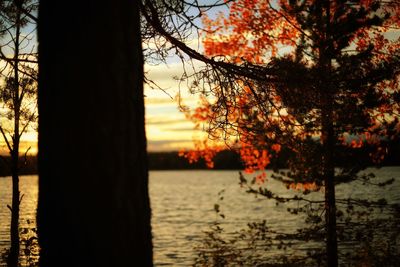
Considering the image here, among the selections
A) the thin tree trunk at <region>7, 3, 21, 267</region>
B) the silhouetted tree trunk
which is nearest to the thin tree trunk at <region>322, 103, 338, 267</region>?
the thin tree trunk at <region>7, 3, 21, 267</region>

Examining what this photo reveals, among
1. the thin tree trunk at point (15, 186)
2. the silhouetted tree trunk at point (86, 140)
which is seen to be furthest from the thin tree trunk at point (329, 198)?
the silhouetted tree trunk at point (86, 140)

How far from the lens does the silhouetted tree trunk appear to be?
76.2 inches

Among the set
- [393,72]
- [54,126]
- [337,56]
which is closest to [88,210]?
[54,126]

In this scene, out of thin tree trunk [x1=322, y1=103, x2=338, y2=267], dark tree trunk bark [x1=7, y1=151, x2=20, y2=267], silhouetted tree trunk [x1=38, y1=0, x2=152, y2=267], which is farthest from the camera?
dark tree trunk bark [x1=7, y1=151, x2=20, y2=267]

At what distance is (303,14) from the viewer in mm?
10070

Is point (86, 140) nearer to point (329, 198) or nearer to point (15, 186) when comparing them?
point (329, 198)

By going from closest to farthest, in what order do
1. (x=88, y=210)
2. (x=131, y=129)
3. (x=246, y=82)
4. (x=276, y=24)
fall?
(x=88, y=210) → (x=131, y=129) → (x=246, y=82) → (x=276, y=24)

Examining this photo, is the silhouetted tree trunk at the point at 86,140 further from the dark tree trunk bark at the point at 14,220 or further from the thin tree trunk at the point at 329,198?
the dark tree trunk bark at the point at 14,220

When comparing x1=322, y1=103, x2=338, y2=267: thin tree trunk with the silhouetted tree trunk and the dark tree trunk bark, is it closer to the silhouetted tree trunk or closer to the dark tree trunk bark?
the dark tree trunk bark

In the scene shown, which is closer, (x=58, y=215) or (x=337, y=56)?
(x=58, y=215)

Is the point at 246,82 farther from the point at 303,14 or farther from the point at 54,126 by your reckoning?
the point at 303,14

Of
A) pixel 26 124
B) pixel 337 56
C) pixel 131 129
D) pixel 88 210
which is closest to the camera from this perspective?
pixel 88 210

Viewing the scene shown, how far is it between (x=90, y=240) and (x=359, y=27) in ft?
30.7

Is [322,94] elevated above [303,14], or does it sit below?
below
